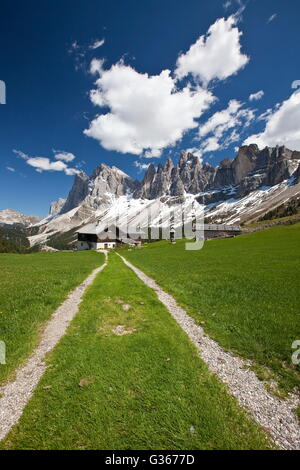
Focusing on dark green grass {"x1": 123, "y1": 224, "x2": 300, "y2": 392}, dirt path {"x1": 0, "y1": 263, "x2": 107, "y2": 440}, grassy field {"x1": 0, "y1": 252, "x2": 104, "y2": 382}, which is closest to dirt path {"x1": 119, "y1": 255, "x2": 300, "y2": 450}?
dark green grass {"x1": 123, "y1": 224, "x2": 300, "y2": 392}

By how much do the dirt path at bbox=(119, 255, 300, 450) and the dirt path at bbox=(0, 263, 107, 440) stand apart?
6.53 m

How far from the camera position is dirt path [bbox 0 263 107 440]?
18.7ft

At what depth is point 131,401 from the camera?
6.05 metres

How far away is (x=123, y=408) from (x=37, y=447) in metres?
2.19

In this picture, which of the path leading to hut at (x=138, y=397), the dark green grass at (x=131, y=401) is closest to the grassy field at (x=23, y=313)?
the path leading to hut at (x=138, y=397)

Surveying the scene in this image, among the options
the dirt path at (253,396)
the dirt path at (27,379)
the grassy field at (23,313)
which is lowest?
the dirt path at (253,396)

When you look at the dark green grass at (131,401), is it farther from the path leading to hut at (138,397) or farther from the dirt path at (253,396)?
the dirt path at (253,396)

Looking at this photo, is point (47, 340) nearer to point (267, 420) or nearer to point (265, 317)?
point (267, 420)

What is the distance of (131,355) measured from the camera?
828 centimetres

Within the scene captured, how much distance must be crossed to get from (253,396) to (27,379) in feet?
25.7

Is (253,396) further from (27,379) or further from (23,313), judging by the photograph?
(23,313)

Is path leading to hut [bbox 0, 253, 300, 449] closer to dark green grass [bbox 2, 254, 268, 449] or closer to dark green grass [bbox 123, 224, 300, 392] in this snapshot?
dark green grass [bbox 2, 254, 268, 449]

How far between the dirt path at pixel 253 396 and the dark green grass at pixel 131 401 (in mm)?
400

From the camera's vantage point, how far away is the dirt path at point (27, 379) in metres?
5.70
